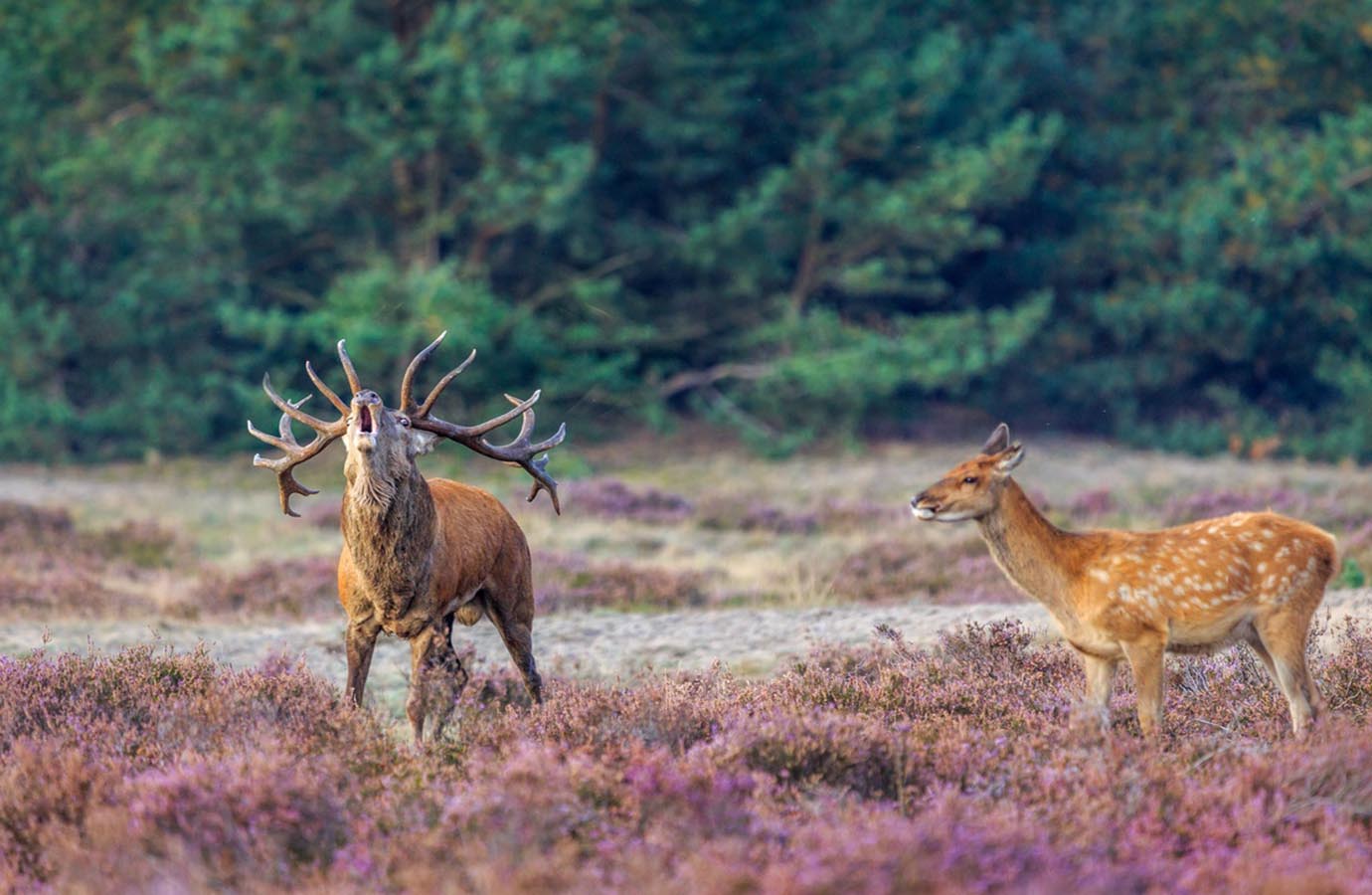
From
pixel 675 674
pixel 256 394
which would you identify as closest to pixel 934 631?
pixel 675 674

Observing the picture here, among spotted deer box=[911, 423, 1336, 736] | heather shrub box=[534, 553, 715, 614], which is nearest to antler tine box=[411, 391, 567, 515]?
spotted deer box=[911, 423, 1336, 736]

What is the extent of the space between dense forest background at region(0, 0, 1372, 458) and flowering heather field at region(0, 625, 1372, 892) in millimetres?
16641

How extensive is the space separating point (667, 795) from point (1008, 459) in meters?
2.72

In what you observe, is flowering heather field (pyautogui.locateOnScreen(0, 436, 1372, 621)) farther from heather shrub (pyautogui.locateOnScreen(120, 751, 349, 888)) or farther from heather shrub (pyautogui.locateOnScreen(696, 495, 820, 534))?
heather shrub (pyautogui.locateOnScreen(120, 751, 349, 888))

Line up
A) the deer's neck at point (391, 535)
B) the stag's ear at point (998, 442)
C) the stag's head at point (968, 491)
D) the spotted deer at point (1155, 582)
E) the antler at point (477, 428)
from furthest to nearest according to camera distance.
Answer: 1. the antler at point (477, 428)
2. the stag's ear at point (998, 442)
3. the deer's neck at point (391, 535)
4. the stag's head at point (968, 491)
5. the spotted deer at point (1155, 582)

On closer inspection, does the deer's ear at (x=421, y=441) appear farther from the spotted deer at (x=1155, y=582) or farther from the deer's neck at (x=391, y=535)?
the spotted deer at (x=1155, y=582)

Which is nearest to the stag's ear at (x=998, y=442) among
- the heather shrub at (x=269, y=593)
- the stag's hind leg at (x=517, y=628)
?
the stag's hind leg at (x=517, y=628)

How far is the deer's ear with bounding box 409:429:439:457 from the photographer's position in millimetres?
8094

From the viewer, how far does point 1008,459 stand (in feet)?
25.2

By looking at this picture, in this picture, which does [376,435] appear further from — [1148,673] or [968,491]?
[1148,673]

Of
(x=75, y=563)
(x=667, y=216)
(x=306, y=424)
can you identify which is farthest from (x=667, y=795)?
(x=667, y=216)

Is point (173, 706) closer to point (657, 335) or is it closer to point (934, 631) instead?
point (934, 631)

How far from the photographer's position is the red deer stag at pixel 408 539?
305 inches

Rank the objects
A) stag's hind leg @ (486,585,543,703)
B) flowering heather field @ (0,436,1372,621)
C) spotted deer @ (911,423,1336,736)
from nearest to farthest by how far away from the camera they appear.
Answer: spotted deer @ (911,423,1336,736)
stag's hind leg @ (486,585,543,703)
flowering heather field @ (0,436,1372,621)
